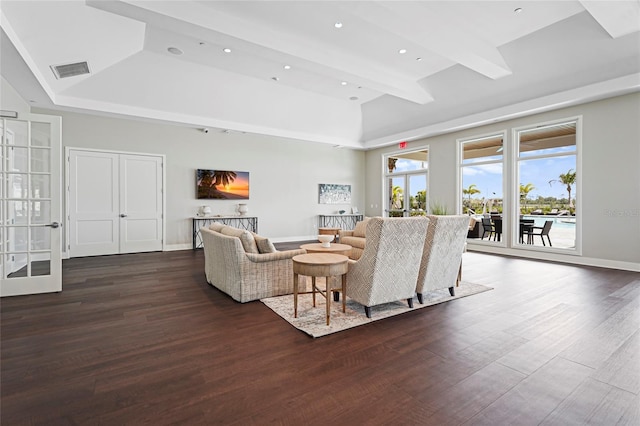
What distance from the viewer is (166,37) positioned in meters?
5.35

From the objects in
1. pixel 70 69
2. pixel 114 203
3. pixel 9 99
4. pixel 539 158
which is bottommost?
pixel 114 203

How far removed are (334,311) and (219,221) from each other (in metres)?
5.76

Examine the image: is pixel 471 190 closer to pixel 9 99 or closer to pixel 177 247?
pixel 177 247

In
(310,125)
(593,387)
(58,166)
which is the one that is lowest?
(593,387)

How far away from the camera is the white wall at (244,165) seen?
7082 mm

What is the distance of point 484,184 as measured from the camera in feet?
26.0

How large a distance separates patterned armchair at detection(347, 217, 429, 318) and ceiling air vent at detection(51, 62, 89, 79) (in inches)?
221

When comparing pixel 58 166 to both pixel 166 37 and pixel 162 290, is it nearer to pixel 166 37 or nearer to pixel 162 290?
pixel 162 290

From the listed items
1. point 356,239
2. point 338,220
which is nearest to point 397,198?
point 338,220

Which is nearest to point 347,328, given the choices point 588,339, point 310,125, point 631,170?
point 588,339

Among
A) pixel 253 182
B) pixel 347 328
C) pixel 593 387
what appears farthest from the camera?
pixel 253 182

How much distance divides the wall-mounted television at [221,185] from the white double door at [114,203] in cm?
94

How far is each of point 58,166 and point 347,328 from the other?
4.31m

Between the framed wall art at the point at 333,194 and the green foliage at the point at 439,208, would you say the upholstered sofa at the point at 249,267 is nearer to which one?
the green foliage at the point at 439,208
